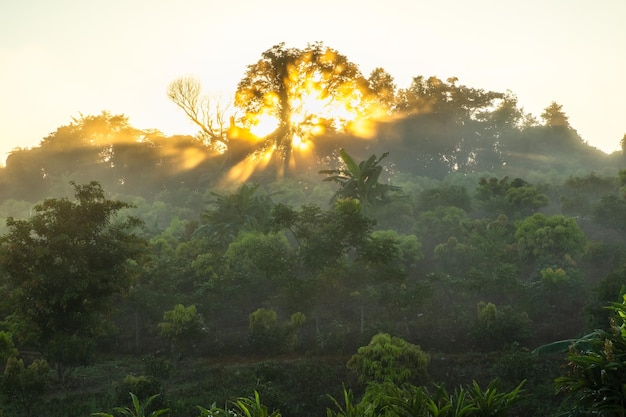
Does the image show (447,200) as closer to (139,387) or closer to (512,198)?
(512,198)

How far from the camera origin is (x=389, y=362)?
14531mm

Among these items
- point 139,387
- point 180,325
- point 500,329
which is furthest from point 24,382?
point 500,329

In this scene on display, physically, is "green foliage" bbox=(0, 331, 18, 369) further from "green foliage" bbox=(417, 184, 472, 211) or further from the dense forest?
"green foliage" bbox=(417, 184, 472, 211)

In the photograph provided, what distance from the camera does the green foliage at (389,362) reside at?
14422 millimetres

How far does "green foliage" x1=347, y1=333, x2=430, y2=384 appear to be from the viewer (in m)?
14.4

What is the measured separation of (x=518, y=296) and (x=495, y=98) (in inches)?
1629

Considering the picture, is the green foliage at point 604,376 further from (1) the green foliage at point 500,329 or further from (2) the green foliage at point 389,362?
(1) the green foliage at point 500,329

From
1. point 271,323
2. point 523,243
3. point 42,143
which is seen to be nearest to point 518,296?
point 523,243

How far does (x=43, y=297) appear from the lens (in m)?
16.6

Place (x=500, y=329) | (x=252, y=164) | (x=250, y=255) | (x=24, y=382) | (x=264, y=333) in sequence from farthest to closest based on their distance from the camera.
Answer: (x=252, y=164) → (x=250, y=255) → (x=264, y=333) → (x=500, y=329) → (x=24, y=382)

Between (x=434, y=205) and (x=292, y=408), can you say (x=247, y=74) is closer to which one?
(x=434, y=205)

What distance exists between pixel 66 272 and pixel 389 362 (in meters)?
9.99

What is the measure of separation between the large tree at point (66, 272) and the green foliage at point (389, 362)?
8022 millimetres

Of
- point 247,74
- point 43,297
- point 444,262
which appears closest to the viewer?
point 43,297
